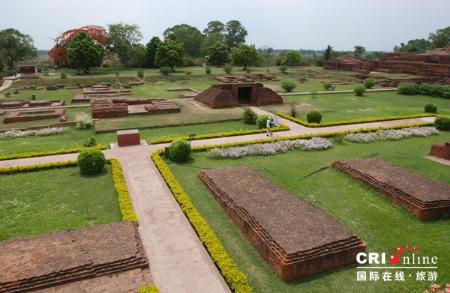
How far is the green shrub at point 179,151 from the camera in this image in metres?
12.8

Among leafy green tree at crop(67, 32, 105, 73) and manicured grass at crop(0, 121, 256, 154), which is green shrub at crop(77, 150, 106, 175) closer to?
manicured grass at crop(0, 121, 256, 154)

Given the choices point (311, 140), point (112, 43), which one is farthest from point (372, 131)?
point (112, 43)

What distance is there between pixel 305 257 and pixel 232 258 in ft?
5.17

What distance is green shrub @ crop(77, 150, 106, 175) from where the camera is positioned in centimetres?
1159

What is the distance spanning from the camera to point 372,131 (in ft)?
55.9

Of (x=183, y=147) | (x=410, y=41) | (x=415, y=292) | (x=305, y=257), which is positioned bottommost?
(x=415, y=292)

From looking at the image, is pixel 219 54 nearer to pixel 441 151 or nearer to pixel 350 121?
pixel 350 121

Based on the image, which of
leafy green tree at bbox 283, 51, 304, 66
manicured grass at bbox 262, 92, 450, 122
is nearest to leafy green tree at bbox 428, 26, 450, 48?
leafy green tree at bbox 283, 51, 304, 66

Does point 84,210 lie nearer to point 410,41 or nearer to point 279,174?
point 279,174

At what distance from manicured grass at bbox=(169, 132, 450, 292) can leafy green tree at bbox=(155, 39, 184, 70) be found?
36.4 m

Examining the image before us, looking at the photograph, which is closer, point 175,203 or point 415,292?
point 415,292

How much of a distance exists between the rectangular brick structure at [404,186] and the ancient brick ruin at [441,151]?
3334mm

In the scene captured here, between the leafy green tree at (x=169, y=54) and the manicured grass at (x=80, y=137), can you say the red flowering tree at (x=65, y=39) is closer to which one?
the leafy green tree at (x=169, y=54)

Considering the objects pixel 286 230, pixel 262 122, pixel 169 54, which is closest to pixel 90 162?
pixel 286 230
